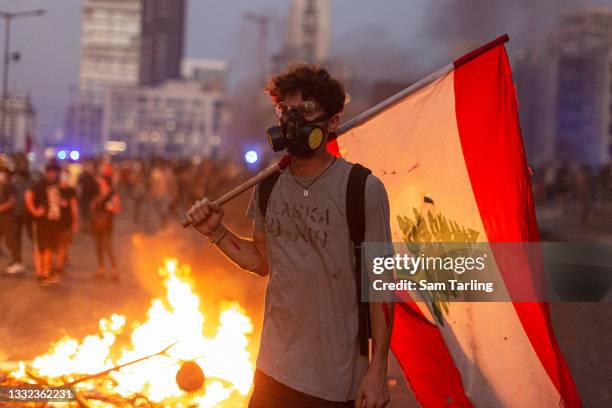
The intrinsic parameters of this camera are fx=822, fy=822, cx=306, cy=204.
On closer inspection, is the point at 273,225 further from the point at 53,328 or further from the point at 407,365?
the point at 53,328

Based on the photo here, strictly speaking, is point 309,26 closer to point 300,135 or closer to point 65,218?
point 65,218

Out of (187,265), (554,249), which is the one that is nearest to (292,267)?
(187,265)

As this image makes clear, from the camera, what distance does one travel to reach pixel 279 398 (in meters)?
2.75

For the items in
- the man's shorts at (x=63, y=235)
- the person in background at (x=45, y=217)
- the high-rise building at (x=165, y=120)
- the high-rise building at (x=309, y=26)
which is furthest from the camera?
the high-rise building at (x=309, y=26)

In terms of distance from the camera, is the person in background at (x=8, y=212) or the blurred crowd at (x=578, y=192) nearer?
the person in background at (x=8, y=212)

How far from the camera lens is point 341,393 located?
268 centimetres

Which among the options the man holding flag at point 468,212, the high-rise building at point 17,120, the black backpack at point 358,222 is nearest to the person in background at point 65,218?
the man holding flag at point 468,212

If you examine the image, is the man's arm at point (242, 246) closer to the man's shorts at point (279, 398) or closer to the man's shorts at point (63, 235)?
the man's shorts at point (279, 398)

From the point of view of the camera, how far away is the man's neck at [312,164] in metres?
2.79

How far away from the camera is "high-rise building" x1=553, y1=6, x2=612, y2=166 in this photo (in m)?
91.9

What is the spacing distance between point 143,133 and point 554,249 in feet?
463

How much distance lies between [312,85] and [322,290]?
69 cm

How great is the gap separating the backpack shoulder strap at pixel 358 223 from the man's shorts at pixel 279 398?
213mm

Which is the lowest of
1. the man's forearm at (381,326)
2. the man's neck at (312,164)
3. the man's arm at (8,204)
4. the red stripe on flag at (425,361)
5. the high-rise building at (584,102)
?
the man's arm at (8,204)
